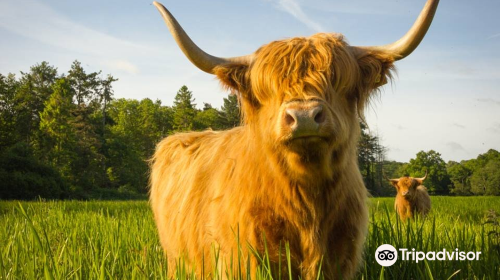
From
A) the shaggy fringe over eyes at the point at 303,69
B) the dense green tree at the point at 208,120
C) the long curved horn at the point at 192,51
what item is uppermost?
the dense green tree at the point at 208,120

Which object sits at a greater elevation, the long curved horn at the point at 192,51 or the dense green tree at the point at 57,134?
the dense green tree at the point at 57,134

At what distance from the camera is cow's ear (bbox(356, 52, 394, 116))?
9.20 ft

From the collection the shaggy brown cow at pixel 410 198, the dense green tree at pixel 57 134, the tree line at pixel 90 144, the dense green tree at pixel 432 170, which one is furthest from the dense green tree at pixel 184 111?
the shaggy brown cow at pixel 410 198

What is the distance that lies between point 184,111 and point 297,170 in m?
54.9


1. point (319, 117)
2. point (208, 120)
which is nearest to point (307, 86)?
point (319, 117)

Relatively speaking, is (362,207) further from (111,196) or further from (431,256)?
(111,196)

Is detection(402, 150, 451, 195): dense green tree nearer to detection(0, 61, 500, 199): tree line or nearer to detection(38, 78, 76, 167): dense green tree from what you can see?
detection(0, 61, 500, 199): tree line

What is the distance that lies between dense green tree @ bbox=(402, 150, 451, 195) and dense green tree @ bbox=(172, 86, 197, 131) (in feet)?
108

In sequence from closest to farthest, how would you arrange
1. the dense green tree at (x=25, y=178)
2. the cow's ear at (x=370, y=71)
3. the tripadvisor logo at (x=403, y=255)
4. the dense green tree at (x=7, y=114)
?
the cow's ear at (x=370, y=71) → the tripadvisor logo at (x=403, y=255) → the dense green tree at (x=25, y=178) → the dense green tree at (x=7, y=114)

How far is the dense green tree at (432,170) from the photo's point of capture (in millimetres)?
60638

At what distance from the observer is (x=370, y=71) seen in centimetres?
283

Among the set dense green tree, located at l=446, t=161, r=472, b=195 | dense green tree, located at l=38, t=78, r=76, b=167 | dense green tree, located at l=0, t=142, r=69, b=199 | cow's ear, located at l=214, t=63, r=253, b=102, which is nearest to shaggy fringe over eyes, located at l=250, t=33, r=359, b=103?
cow's ear, located at l=214, t=63, r=253, b=102

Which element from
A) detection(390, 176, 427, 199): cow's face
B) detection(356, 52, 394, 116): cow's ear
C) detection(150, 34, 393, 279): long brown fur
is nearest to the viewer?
detection(150, 34, 393, 279): long brown fur

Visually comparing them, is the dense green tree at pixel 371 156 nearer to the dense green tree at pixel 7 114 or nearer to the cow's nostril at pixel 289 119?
the cow's nostril at pixel 289 119
